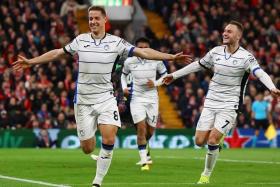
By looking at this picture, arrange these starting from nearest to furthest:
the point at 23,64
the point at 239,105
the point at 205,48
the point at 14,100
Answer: the point at 23,64
the point at 239,105
the point at 14,100
the point at 205,48

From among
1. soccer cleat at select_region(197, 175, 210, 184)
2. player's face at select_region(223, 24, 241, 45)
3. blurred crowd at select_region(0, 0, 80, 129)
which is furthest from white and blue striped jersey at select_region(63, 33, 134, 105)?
blurred crowd at select_region(0, 0, 80, 129)

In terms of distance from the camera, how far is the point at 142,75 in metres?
20.6

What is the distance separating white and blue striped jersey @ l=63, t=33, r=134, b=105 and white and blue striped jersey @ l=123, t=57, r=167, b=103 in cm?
619

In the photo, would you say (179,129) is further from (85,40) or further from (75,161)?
(85,40)

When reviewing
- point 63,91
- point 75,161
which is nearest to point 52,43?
point 63,91

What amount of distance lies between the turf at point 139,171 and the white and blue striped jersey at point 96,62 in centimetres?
165

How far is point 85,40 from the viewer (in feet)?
47.2

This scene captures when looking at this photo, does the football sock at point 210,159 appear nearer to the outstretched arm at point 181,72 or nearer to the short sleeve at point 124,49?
the outstretched arm at point 181,72

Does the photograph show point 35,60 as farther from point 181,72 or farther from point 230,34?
point 230,34

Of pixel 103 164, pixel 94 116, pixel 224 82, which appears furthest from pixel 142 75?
pixel 103 164

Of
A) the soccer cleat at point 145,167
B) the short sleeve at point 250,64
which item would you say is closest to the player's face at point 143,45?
the soccer cleat at point 145,167

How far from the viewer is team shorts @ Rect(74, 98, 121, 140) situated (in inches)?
556

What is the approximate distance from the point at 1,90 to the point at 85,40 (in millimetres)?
17748

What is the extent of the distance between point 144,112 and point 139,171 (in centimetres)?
214
